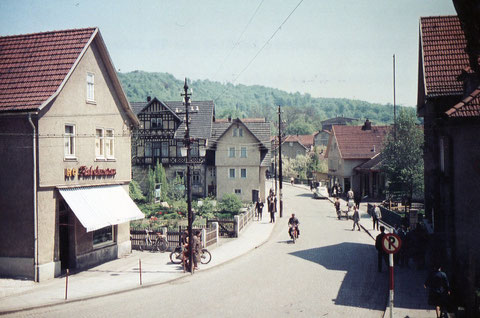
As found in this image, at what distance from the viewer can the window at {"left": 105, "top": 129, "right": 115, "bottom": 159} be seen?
2062cm

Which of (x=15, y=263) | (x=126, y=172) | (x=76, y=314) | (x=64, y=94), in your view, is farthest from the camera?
(x=126, y=172)

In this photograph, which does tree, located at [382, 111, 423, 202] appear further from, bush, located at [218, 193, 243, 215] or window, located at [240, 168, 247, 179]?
window, located at [240, 168, 247, 179]

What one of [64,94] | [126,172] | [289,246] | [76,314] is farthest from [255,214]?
[76,314]

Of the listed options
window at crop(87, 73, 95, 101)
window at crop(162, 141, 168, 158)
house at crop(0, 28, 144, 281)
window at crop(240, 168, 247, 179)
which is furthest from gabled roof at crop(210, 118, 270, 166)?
window at crop(87, 73, 95, 101)

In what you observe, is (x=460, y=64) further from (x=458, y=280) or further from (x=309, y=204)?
(x=309, y=204)

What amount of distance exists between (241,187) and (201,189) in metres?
5.07

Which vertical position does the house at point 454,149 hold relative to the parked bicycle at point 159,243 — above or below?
above

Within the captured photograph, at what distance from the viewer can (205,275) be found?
1669 cm

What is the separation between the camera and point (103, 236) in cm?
2028

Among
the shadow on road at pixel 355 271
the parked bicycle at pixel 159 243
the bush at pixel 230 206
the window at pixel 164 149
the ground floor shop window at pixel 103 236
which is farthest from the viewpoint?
the window at pixel 164 149

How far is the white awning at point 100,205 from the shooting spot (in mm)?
17312

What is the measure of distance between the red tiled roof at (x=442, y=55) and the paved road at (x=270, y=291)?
8077 mm

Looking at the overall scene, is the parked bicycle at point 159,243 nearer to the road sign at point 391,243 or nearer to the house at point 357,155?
the road sign at point 391,243

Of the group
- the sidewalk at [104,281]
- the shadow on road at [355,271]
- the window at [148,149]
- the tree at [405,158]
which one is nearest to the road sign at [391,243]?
the shadow on road at [355,271]
